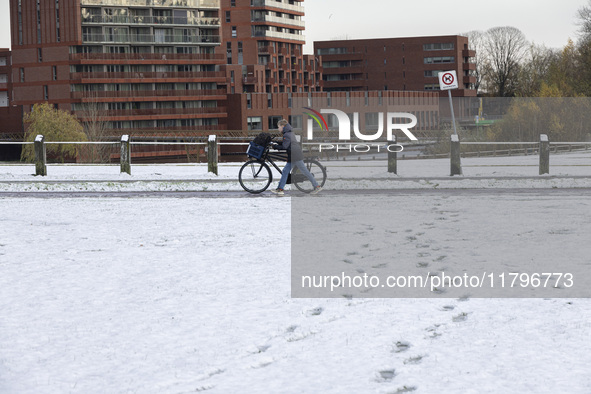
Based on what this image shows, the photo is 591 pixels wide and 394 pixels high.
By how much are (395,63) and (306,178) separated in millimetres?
137292

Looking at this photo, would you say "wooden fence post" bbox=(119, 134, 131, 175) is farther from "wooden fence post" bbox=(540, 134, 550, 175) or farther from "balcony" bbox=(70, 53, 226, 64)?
"balcony" bbox=(70, 53, 226, 64)

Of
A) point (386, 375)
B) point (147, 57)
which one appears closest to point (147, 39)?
point (147, 57)

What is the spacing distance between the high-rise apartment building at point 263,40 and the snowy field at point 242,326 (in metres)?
111

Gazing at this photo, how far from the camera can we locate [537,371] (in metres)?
5.95

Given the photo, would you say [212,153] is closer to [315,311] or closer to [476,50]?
[315,311]

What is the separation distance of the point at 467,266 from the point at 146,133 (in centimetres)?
9367

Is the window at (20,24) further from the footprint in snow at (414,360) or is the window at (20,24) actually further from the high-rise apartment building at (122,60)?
the footprint in snow at (414,360)

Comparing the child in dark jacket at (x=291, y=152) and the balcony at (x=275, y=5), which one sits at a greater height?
the balcony at (x=275, y=5)

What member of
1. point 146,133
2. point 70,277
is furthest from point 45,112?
point 70,277

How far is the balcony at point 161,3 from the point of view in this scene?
9869 centimetres

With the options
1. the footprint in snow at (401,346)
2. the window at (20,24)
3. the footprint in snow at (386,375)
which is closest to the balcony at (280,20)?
the window at (20,24)

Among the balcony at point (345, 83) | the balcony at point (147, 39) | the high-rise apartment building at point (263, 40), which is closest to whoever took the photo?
the balcony at point (147, 39)

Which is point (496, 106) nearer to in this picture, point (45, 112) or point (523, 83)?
point (523, 83)

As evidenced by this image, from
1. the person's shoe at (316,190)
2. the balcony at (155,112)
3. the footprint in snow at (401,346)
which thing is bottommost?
the footprint in snow at (401,346)
